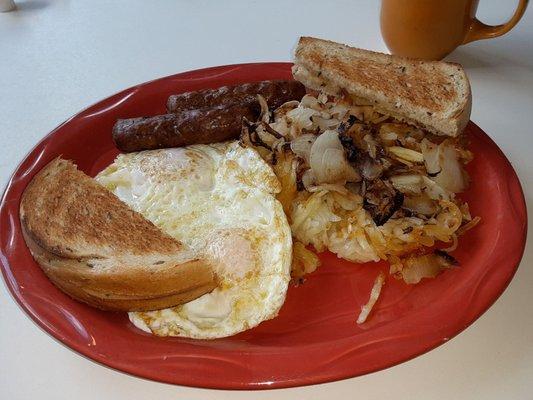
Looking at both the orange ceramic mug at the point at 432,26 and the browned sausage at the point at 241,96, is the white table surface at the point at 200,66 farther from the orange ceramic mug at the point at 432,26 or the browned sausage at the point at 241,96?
the browned sausage at the point at 241,96

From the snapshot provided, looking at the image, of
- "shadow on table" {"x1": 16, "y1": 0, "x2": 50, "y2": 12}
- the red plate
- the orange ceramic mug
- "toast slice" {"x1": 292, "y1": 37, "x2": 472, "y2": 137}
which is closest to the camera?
the red plate

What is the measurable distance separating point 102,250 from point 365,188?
0.93 meters

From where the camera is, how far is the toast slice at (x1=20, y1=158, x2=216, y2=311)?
172 cm

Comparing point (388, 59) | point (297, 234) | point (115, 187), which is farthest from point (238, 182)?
point (388, 59)

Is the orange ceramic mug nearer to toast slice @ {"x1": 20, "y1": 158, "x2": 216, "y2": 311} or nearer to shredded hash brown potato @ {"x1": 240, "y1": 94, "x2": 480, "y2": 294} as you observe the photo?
shredded hash brown potato @ {"x1": 240, "y1": 94, "x2": 480, "y2": 294}

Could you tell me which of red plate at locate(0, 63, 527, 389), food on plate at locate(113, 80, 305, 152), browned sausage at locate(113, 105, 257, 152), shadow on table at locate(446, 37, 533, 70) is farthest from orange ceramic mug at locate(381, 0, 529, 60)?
browned sausage at locate(113, 105, 257, 152)

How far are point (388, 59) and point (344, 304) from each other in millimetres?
1177

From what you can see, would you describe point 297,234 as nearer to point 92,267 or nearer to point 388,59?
point 92,267

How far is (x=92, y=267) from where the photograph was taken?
5.73ft

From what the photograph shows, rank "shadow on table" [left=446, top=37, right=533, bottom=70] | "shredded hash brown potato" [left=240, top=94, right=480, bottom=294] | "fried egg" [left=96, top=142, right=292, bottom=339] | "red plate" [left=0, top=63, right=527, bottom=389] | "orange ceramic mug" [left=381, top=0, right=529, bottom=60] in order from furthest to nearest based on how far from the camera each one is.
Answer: "shadow on table" [left=446, top=37, right=533, bottom=70] < "orange ceramic mug" [left=381, top=0, right=529, bottom=60] < "shredded hash brown potato" [left=240, top=94, right=480, bottom=294] < "fried egg" [left=96, top=142, right=292, bottom=339] < "red plate" [left=0, top=63, right=527, bottom=389]

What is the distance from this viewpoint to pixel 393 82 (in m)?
2.27

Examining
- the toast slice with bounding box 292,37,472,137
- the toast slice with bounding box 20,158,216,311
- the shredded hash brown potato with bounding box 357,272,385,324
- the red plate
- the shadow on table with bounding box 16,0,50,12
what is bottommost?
the shredded hash brown potato with bounding box 357,272,385,324

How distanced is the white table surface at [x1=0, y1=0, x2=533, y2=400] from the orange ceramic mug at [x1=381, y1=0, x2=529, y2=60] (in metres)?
0.24

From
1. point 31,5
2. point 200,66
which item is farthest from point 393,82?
point 31,5
